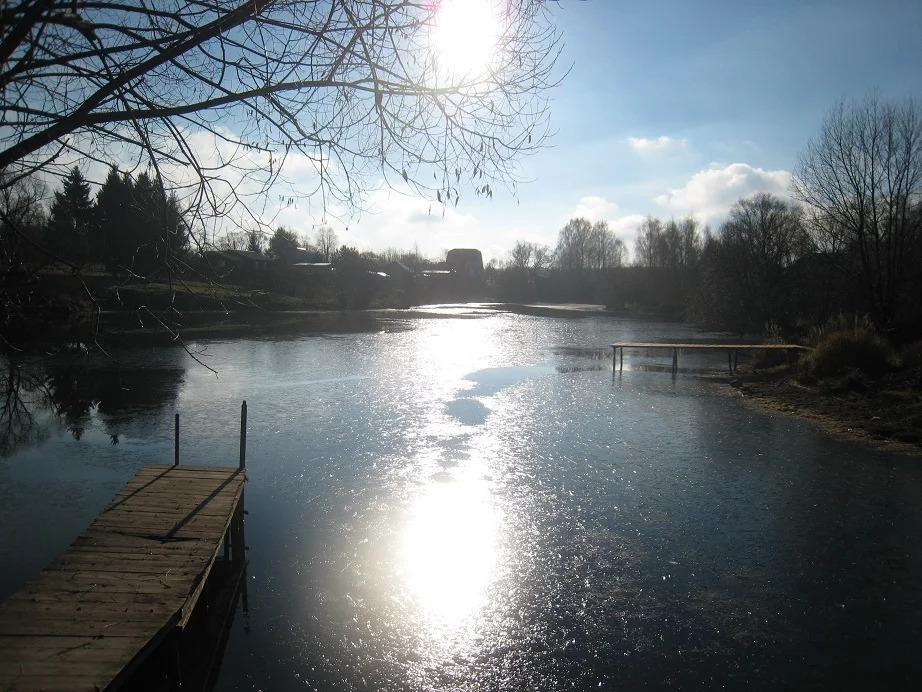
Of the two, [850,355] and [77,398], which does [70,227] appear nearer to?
[77,398]

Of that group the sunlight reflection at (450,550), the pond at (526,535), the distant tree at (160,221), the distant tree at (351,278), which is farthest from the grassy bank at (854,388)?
the distant tree at (351,278)

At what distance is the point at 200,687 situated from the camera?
5.02 m

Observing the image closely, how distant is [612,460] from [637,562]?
4.07 meters

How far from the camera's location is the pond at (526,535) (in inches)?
208

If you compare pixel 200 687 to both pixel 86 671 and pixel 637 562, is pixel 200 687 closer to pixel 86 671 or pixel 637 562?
pixel 86 671

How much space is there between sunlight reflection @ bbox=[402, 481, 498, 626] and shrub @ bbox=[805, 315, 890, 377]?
42.7 ft

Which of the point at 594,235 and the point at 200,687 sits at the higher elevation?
the point at 594,235

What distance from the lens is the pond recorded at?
5279 mm

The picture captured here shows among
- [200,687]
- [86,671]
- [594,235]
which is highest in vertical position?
[594,235]

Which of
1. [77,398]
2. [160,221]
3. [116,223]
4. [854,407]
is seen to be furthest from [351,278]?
[160,221]

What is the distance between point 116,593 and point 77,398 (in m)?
12.8

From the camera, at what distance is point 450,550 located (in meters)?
7.41

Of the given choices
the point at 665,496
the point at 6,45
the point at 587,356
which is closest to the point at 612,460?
the point at 665,496

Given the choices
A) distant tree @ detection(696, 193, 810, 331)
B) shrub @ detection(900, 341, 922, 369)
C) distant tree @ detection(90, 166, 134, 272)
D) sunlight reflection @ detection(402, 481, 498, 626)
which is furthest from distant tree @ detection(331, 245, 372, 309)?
distant tree @ detection(90, 166, 134, 272)
